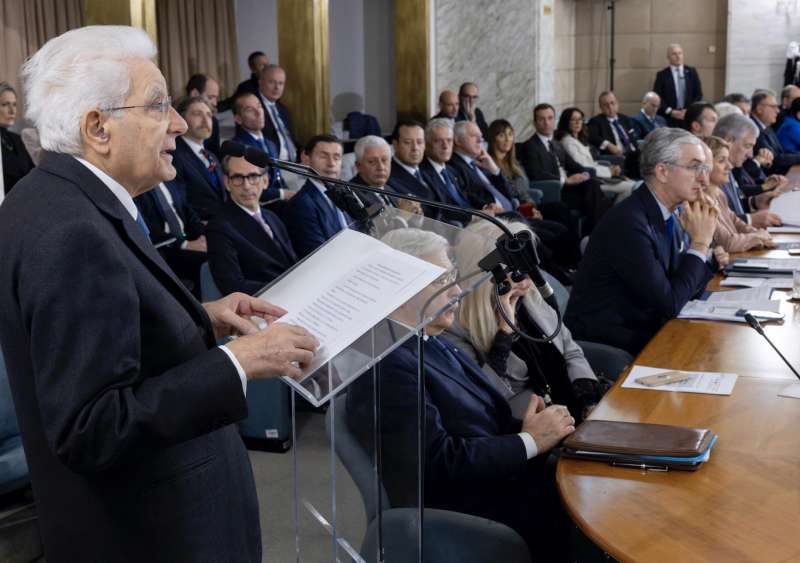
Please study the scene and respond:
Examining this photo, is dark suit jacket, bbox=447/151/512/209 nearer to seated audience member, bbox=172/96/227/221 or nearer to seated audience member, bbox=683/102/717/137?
seated audience member, bbox=683/102/717/137

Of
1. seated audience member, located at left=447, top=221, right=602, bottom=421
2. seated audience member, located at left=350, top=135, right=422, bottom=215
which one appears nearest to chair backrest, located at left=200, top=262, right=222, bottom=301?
seated audience member, located at left=447, top=221, right=602, bottom=421

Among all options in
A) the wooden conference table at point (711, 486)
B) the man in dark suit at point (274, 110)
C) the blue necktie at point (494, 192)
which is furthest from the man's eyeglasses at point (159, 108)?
the man in dark suit at point (274, 110)

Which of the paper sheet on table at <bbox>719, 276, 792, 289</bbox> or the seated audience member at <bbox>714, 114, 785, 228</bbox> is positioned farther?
the seated audience member at <bbox>714, 114, 785, 228</bbox>

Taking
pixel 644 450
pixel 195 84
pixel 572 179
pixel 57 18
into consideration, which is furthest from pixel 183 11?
pixel 644 450

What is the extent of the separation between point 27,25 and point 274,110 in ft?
7.03

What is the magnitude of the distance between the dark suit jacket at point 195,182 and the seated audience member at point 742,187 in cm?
298

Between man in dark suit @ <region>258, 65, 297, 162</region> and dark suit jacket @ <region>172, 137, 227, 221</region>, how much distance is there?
5.73 ft

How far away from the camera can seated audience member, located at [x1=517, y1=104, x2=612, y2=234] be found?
26.9 feet

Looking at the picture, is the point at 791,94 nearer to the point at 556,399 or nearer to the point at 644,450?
the point at 556,399

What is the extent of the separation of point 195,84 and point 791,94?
21.6 ft

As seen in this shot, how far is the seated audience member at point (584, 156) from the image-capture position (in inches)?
340

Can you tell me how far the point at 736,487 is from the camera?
1867 mm

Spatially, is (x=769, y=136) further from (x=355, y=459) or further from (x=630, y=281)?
(x=355, y=459)

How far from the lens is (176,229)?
532 centimetres
